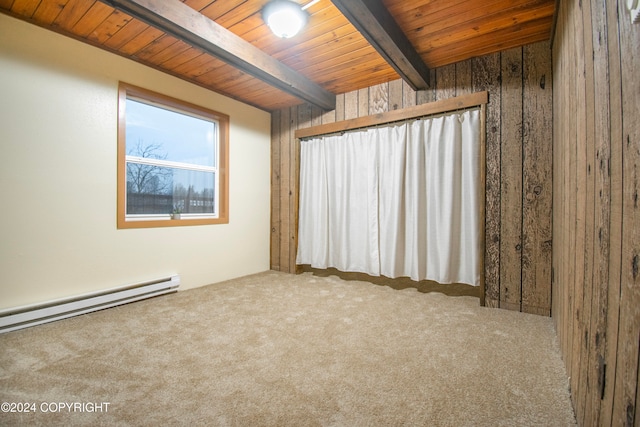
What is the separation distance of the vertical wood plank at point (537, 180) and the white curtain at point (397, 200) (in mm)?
339

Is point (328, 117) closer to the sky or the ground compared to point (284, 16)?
closer to the ground

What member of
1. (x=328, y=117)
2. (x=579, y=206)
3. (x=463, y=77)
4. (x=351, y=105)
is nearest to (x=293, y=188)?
(x=328, y=117)

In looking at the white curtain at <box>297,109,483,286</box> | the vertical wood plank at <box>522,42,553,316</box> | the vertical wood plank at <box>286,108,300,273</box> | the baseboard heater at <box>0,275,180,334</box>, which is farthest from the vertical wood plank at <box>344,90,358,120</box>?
the baseboard heater at <box>0,275,180,334</box>

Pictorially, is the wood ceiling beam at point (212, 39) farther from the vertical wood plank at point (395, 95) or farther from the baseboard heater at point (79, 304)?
the baseboard heater at point (79, 304)

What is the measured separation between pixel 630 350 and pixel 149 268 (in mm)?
2911

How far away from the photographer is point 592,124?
97 centimetres

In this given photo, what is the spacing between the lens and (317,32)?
6.72 ft

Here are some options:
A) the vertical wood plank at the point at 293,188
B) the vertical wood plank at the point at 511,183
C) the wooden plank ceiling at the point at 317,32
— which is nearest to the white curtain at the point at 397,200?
the vertical wood plank at the point at 293,188

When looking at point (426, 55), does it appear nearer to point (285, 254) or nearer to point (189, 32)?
point (189, 32)

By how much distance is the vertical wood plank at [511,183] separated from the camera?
2182 millimetres

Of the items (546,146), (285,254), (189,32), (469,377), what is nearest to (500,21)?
(546,146)

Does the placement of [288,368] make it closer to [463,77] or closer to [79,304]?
[79,304]

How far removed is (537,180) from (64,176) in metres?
3.53

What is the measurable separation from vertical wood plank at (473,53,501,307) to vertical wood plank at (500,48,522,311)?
0.03 meters
